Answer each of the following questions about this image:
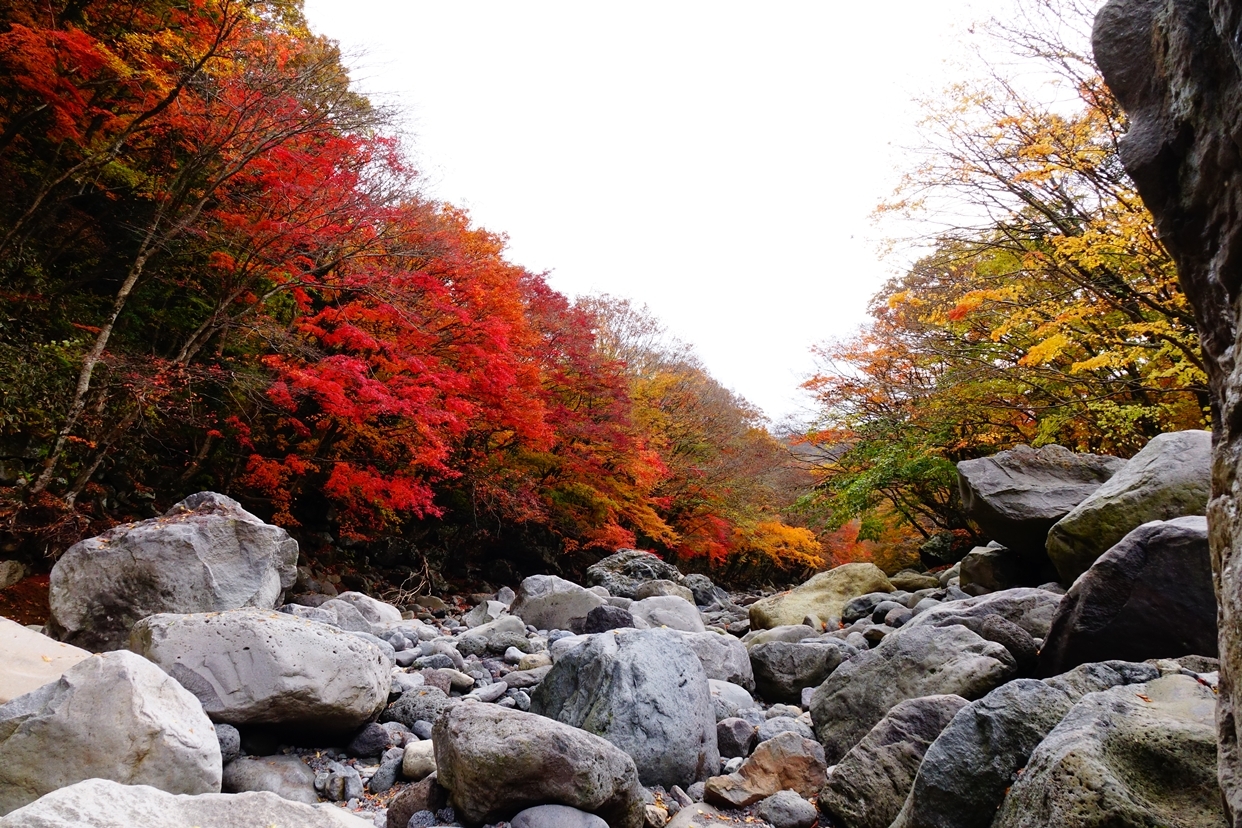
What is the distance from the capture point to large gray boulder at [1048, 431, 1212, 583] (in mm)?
6820

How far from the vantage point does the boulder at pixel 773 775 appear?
173 inches

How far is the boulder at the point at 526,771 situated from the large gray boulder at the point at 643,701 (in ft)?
2.64

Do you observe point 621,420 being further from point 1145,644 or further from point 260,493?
point 1145,644

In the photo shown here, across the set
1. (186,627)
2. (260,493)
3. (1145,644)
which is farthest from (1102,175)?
(260,493)

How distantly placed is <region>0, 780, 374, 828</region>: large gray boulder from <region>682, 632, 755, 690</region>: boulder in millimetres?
5247

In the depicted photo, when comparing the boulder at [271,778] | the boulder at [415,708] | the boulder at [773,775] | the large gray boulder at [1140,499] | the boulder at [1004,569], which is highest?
the large gray boulder at [1140,499]

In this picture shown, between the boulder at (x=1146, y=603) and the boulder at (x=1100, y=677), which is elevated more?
the boulder at (x=1146, y=603)

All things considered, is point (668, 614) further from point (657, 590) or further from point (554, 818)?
point (554, 818)

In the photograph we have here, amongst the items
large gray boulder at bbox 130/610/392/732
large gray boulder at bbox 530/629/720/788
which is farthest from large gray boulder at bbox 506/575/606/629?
large gray boulder at bbox 130/610/392/732

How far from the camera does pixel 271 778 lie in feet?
14.0

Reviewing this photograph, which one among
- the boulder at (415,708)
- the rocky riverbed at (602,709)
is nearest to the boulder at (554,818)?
the rocky riverbed at (602,709)

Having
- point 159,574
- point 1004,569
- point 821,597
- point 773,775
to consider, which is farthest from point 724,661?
point 159,574

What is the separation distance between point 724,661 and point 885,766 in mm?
3493

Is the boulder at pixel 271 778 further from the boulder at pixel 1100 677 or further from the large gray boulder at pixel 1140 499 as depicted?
the large gray boulder at pixel 1140 499
